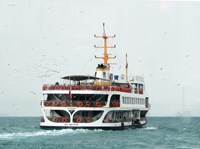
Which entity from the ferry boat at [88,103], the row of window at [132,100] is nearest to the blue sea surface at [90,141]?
the ferry boat at [88,103]

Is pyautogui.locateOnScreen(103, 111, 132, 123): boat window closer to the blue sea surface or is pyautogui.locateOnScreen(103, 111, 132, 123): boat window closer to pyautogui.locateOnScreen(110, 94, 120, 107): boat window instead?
pyautogui.locateOnScreen(110, 94, 120, 107): boat window

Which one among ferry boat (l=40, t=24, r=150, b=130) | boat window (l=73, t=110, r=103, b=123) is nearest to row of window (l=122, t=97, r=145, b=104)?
ferry boat (l=40, t=24, r=150, b=130)

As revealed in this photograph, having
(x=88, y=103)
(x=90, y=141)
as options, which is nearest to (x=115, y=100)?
(x=88, y=103)

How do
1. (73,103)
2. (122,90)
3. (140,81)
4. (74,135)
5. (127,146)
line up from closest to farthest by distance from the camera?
(127,146) → (74,135) → (73,103) → (122,90) → (140,81)

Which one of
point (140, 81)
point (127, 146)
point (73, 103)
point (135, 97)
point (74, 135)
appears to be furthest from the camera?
point (140, 81)

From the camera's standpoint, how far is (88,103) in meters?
59.0

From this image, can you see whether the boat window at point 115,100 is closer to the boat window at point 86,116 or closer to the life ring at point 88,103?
the boat window at point 86,116

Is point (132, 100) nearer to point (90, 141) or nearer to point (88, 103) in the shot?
point (88, 103)

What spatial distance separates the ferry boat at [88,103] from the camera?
194 feet

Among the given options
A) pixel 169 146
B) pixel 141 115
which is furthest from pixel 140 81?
pixel 169 146

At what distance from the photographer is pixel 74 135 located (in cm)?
5475

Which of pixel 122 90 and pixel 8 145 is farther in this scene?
pixel 122 90

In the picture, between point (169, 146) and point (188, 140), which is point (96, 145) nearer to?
point (169, 146)

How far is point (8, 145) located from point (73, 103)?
40.8 feet
